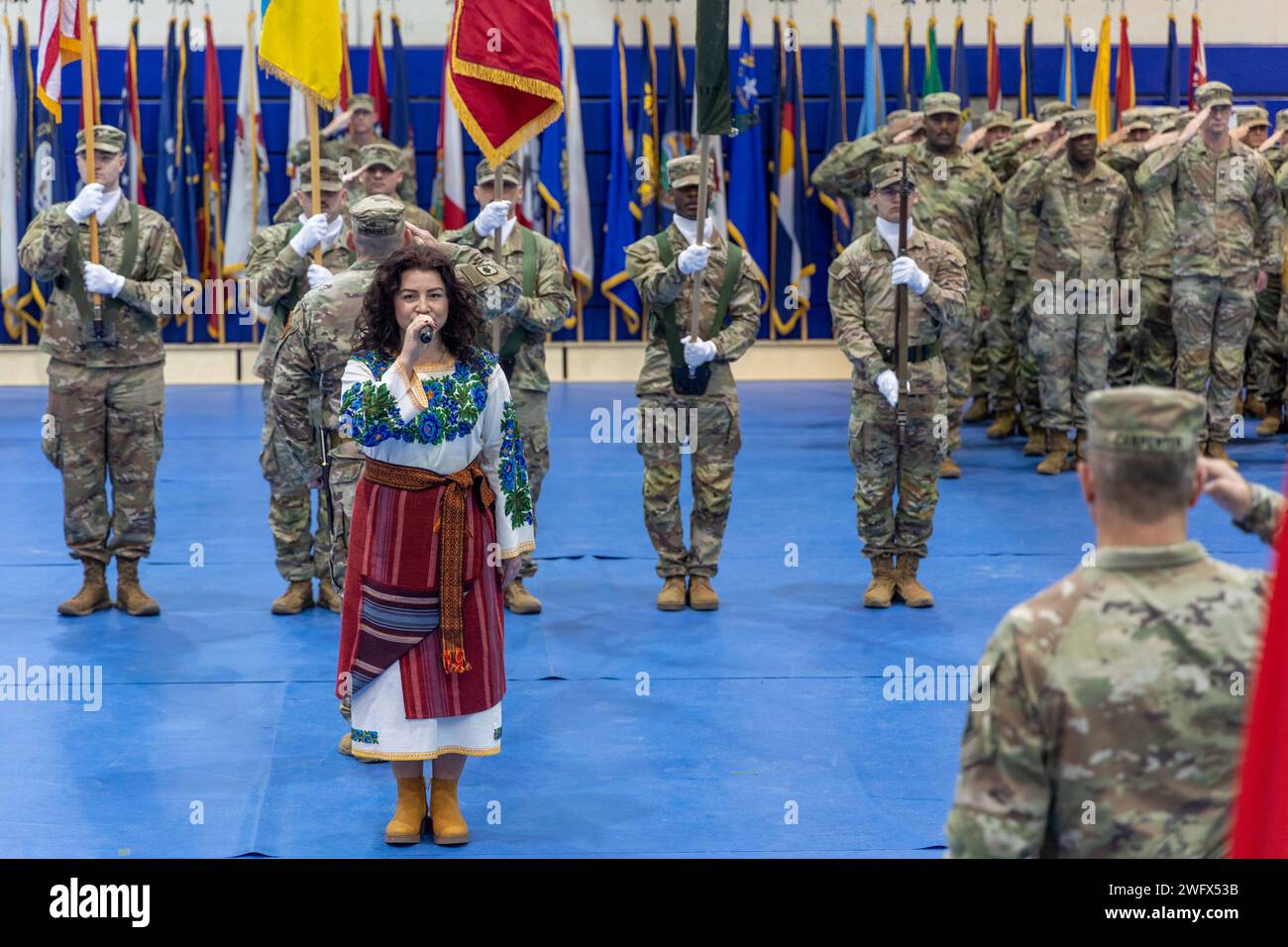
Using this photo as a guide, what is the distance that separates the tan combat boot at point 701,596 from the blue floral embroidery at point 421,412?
307cm

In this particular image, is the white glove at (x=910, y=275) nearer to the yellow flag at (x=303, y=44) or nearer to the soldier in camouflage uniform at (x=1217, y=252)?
the yellow flag at (x=303, y=44)

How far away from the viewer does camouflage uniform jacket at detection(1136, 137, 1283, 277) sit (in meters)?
10.9

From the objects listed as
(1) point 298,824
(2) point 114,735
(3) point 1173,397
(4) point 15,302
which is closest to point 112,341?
(2) point 114,735

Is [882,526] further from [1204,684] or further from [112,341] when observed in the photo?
[1204,684]

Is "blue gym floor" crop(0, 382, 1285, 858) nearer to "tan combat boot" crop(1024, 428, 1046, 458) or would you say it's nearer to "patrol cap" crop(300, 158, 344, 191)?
"tan combat boot" crop(1024, 428, 1046, 458)

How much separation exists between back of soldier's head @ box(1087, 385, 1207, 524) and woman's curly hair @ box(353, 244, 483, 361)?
2568 millimetres

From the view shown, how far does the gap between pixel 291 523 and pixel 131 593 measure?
79 centimetres

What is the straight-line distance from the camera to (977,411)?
13.3 m

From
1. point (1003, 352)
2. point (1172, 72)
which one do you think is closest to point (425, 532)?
point (1003, 352)

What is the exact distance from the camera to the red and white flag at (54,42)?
26.0 feet

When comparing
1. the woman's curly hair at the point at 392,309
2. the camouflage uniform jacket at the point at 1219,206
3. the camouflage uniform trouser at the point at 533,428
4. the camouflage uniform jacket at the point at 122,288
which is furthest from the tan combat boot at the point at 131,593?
the camouflage uniform jacket at the point at 1219,206

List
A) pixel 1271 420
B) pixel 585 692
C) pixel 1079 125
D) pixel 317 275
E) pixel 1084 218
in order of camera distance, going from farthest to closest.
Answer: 1. pixel 1271 420
2. pixel 1084 218
3. pixel 1079 125
4. pixel 317 275
5. pixel 585 692

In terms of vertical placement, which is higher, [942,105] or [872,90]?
[872,90]

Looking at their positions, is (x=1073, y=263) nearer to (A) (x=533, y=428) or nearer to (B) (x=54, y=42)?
(A) (x=533, y=428)
